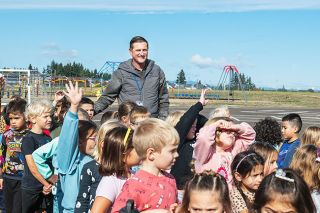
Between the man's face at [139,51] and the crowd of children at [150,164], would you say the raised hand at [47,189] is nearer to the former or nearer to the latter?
the crowd of children at [150,164]

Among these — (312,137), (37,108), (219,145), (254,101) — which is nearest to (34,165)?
(37,108)

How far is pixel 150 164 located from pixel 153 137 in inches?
7.9

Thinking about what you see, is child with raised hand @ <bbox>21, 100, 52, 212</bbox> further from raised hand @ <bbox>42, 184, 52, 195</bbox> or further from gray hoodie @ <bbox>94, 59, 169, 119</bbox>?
gray hoodie @ <bbox>94, 59, 169, 119</bbox>

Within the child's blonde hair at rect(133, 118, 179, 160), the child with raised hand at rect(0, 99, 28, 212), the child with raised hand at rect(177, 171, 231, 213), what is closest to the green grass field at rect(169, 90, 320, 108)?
the child with raised hand at rect(0, 99, 28, 212)

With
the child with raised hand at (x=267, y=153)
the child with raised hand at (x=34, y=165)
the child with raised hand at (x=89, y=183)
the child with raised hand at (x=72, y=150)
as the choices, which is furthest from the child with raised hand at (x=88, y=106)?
the child with raised hand at (x=267, y=153)

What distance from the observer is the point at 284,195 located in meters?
3.02

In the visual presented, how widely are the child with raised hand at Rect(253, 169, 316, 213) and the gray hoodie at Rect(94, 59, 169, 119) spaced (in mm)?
3850

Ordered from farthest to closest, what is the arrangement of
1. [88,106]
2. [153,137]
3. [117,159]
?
1. [88,106]
2. [117,159]
3. [153,137]

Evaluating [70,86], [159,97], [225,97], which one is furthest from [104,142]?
[225,97]

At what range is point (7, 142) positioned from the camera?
249 inches

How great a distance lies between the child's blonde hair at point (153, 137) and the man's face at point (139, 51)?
3063mm

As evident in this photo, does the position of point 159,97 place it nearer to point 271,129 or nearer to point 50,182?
point 271,129

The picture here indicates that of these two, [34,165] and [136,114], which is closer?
[34,165]

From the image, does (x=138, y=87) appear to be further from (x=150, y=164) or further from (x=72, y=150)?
(x=150, y=164)
